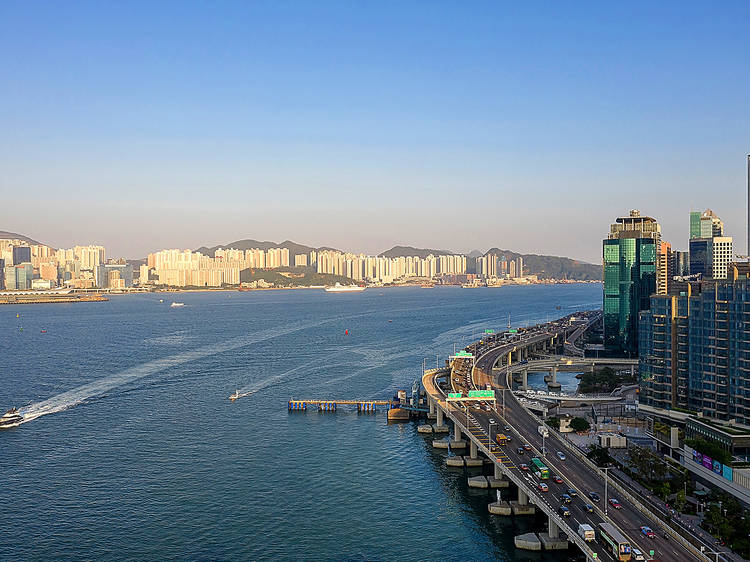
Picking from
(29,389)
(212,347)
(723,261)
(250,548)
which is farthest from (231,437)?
(723,261)

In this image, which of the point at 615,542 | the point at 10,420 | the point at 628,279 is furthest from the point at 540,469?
the point at 628,279

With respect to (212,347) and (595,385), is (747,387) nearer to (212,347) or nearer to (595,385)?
(595,385)

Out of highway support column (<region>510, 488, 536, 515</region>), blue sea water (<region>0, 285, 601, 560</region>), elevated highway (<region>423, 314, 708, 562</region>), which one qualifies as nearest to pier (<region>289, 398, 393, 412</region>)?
blue sea water (<region>0, 285, 601, 560</region>)

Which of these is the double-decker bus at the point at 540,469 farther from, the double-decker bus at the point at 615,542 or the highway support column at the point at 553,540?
the double-decker bus at the point at 615,542

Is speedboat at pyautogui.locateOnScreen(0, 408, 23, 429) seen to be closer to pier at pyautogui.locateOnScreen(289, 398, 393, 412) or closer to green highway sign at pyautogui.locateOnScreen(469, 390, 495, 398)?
pier at pyautogui.locateOnScreen(289, 398, 393, 412)

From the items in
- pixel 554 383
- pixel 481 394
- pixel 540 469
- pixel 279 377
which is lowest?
pixel 554 383

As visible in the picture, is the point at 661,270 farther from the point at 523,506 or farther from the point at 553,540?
the point at 553,540
